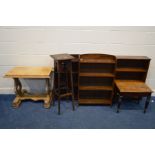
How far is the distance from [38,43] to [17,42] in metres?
0.38

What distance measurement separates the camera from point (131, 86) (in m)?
3.00

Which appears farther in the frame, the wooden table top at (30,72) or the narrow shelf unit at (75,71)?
the narrow shelf unit at (75,71)

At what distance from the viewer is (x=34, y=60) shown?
3.30 metres

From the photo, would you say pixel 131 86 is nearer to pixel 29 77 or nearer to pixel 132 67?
pixel 132 67

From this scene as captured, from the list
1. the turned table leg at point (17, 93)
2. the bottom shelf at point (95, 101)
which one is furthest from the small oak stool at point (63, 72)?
the turned table leg at point (17, 93)

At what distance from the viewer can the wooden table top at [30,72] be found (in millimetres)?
2857

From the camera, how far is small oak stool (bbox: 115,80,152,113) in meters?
2.84

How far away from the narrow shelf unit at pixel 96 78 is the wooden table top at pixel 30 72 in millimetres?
616

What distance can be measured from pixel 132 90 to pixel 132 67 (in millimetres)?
571

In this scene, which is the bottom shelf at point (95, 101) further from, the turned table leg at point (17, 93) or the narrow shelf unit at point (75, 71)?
the turned table leg at point (17, 93)

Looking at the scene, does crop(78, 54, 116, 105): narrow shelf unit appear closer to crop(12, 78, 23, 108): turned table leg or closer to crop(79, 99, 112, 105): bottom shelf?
crop(79, 99, 112, 105): bottom shelf

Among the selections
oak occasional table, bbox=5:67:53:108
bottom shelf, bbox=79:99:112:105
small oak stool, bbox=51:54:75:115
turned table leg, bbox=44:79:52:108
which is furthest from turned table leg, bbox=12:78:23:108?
bottom shelf, bbox=79:99:112:105

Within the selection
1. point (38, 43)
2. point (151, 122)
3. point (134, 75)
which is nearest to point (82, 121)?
point (151, 122)

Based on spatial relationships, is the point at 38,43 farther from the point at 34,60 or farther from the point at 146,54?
the point at 146,54
